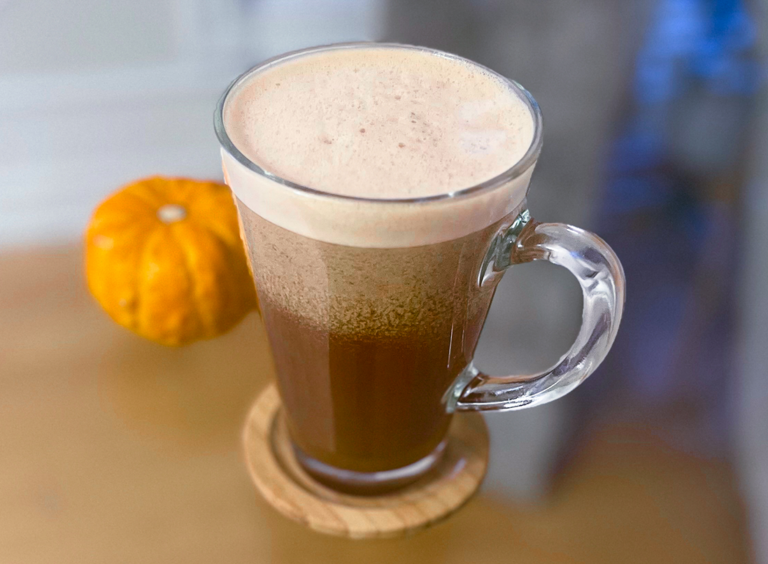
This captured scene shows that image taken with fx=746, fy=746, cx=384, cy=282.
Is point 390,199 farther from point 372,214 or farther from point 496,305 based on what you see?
point 496,305

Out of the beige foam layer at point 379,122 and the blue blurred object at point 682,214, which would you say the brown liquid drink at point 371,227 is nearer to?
the beige foam layer at point 379,122

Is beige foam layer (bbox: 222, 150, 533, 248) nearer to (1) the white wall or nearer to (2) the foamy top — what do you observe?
(2) the foamy top

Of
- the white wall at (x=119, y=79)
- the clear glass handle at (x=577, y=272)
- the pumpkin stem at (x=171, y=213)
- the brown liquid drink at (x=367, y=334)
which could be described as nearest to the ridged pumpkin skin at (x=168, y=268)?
the pumpkin stem at (x=171, y=213)

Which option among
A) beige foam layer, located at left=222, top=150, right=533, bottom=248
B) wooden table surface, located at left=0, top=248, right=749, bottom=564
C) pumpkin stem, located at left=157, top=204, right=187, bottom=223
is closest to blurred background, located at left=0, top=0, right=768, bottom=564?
wooden table surface, located at left=0, top=248, right=749, bottom=564

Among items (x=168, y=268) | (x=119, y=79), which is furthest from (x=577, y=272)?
(x=119, y=79)

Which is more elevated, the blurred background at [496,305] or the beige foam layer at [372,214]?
the beige foam layer at [372,214]
